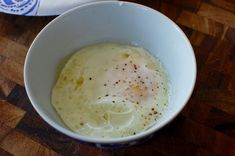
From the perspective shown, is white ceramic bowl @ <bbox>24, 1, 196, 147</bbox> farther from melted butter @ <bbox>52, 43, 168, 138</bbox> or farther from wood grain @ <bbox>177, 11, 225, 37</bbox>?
wood grain @ <bbox>177, 11, 225, 37</bbox>

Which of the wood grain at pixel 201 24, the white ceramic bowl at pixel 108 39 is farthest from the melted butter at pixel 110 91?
the wood grain at pixel 201 24

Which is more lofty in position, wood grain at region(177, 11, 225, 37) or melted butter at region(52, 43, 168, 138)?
wood grain at region(177, 11, 225, 37)

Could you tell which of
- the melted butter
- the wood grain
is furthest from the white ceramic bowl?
the wood grain

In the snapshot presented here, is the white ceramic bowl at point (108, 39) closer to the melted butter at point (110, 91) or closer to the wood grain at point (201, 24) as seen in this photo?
the melted butter at point (110, 91)

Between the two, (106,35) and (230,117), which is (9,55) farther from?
(230,117)

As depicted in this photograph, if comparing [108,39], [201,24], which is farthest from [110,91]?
[201,24]

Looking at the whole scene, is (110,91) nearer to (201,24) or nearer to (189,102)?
(189,102)
